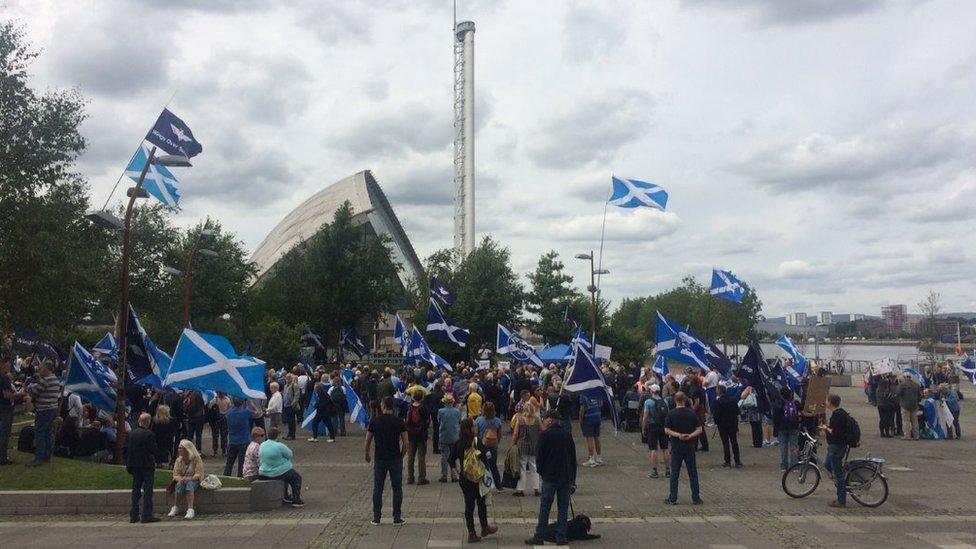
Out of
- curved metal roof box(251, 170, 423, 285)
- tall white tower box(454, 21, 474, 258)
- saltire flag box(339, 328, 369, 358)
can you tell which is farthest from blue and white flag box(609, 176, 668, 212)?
tall white tower box(454, 21, 474, 258)

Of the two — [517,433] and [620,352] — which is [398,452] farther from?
[620,352]

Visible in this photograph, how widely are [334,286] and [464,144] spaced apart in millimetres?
48804

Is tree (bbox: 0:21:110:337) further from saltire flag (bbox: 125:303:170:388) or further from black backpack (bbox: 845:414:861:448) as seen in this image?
black backpack (bbox: 845:414:861:448)

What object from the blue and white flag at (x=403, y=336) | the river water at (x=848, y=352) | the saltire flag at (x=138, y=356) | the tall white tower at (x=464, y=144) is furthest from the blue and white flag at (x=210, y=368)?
the tall white tower at (x=464, y=144)

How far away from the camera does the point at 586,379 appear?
1566 centimetres

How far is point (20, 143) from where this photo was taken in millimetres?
18328

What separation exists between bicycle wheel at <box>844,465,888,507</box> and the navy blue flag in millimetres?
13947

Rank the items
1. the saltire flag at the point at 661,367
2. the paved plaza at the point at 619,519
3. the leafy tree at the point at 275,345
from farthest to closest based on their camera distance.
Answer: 1. the leafy tree at the point at 275,345
2. the saltire flag at the point at 661,367
3. the paved plaza at the point at 619,519

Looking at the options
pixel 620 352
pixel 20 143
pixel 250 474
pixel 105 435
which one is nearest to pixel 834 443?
pixel 250 474

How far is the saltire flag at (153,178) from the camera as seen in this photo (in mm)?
17984

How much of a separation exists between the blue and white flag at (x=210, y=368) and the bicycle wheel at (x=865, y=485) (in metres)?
8.90

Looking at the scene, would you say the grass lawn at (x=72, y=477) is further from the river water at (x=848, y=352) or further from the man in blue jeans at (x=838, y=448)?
the river water at (x=848, y=352)

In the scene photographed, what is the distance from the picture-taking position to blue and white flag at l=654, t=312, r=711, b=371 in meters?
22.9

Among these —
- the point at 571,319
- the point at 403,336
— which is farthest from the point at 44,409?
the point at 571,319
